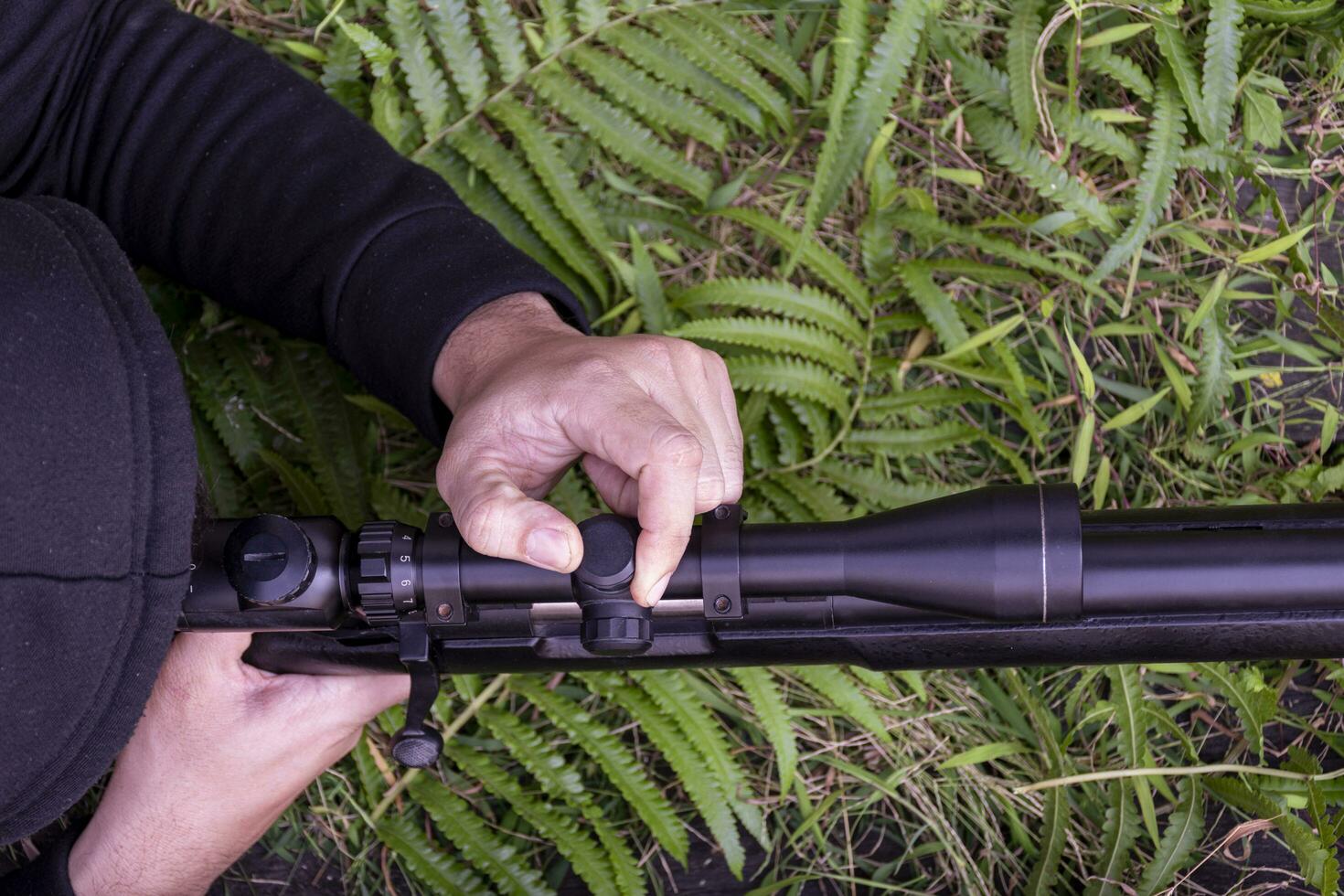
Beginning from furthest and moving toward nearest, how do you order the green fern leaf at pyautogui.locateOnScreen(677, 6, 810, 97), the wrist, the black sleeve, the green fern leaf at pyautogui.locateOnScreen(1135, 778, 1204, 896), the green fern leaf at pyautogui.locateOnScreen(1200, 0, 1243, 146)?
1. the green fern leaf at pyautogui.locateOnScreen(677, 6, 810, 97)
2. the green fern leaf at pyautogui.locateOnScreen(1200, 0, 1243, 146)
3. the green fern leaf at pyautogui.locateOnScreen(1135, 778, 1204, 896)
4. the black sleeve
5. the wrist

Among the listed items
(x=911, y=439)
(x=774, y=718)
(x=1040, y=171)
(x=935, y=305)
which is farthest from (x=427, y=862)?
(x=1040, y=171)

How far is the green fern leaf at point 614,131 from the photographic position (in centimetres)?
241

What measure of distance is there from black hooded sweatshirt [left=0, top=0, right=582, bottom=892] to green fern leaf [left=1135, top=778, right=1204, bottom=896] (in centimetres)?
168

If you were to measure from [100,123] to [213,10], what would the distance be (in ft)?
1.69

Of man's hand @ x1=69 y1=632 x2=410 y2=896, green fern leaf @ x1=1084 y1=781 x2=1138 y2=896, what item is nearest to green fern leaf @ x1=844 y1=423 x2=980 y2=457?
green fern leaf @ x1=1084 y1=781 x2=1138 y2=896

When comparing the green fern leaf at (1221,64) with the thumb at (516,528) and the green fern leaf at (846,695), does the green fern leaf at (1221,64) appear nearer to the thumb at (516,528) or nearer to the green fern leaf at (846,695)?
the green fern leaf at (846,695)

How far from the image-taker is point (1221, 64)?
2.36 meters

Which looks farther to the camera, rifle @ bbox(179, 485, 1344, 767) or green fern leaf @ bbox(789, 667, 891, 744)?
green fern leaf @ bbox(789, 667, 891, 744)

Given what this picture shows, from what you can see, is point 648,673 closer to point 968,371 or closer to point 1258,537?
point 968,371

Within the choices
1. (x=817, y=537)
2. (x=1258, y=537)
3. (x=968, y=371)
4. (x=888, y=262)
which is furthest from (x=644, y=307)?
(x=1258, y=537)

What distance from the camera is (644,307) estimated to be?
241 cm

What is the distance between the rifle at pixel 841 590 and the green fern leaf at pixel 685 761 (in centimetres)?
56

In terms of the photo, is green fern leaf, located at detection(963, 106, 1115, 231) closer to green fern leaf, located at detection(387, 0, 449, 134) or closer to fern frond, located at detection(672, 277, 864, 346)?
fern frond, located at detection(672, 277, 864, 346)

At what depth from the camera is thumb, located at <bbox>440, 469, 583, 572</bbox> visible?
1452mm
